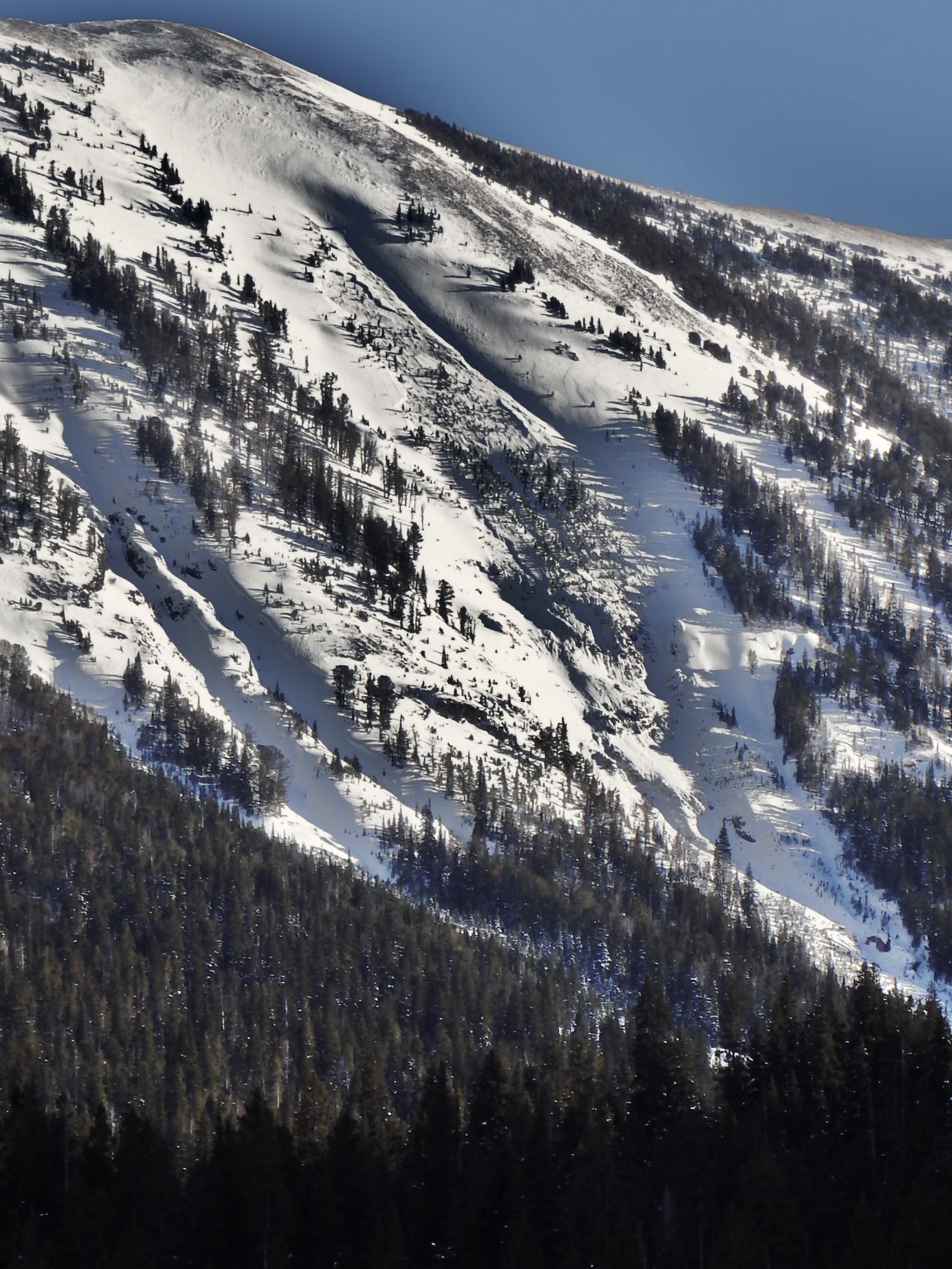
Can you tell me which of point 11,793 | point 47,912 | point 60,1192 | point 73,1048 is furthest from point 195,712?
point 60,1192

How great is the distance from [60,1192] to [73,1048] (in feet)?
138

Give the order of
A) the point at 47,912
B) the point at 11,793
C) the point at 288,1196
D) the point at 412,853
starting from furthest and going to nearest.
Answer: the point at 412,853
the point at 11,793
the point at 47,912
the point at 288,1196

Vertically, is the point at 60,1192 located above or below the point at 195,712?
above

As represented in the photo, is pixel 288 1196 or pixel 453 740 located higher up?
pixel 288 1196

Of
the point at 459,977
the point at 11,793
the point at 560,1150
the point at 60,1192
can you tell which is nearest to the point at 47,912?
the point at 11,793

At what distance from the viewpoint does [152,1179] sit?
79375 millimetres

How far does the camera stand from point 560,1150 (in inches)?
3317

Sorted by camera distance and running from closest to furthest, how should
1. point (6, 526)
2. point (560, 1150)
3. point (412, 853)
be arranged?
point (560, 1150), point (412, 853), point (6, 526)

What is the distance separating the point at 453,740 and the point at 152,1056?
7953cm

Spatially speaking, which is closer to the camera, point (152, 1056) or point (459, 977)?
point (152, 1056)

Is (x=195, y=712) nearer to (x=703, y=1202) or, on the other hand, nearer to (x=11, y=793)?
(x=11, y=793)

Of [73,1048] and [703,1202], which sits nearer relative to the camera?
[703,1202]

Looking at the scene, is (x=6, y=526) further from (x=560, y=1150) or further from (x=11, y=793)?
(x=560, y=1150)

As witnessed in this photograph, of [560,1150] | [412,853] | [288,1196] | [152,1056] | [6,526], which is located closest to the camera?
[288,1196]
